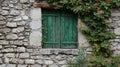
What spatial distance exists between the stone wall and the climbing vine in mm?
184

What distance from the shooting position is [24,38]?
6.58 m

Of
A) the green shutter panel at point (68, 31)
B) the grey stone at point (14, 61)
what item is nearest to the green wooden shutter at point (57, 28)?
the green shutter panel at point (68, 31)

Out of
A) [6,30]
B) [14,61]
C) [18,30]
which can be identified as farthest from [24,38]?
[14,61]

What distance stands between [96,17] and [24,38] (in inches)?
69.0

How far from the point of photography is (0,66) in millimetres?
6602

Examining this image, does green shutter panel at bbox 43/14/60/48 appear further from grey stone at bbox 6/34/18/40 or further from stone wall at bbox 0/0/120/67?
grey stone at bbox 6/34/18/40

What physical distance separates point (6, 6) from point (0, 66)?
1416 millimetres

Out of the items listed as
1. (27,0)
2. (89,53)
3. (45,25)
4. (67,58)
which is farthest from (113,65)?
(27,0)

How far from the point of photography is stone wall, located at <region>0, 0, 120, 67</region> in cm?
658

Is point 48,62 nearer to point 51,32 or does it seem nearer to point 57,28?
point 51,32

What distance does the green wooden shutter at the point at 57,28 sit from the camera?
22.3 feet

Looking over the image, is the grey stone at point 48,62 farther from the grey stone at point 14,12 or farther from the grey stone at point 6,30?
the grey stone at point 14,12

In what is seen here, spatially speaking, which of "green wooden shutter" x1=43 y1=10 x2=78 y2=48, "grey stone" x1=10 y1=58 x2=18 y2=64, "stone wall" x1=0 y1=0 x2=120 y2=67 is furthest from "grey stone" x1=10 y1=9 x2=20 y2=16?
"grey stone" x1=10 y1=58 x2=18 y2=64

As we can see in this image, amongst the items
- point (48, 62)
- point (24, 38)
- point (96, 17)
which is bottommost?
point (48, 62)
